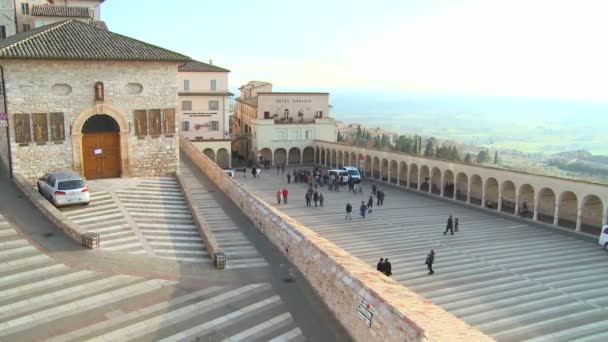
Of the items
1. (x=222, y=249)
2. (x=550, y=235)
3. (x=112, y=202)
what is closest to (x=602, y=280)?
(x=550, y=235)

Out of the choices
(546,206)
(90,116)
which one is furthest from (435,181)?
(90,116)

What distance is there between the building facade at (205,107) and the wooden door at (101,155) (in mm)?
30477

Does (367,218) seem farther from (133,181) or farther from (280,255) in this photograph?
(280,255)

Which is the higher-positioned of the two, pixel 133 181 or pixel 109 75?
pixel 109 75

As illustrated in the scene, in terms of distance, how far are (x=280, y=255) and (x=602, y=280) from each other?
14189 millimetres

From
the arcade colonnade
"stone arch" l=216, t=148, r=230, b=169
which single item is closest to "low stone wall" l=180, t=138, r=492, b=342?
the arcade colonnade

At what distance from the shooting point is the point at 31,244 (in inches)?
585

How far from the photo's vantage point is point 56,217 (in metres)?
16.5

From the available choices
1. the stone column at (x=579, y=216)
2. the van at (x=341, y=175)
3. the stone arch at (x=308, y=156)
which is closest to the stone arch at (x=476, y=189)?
the stone column at (x=579, y=216)

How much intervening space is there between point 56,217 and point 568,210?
1121 inches

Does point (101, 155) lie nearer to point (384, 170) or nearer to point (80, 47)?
point (80, 47)

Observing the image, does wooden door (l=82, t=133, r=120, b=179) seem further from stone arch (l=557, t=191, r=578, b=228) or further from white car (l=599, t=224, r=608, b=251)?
stone arch (l=557, t=191, r=578, b=228)

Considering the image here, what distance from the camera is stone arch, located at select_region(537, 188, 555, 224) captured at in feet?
104

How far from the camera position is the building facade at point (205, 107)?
5484 centimetres
